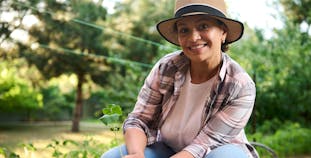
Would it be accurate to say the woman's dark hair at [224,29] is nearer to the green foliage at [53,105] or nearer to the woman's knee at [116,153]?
the woman's knee at [116,153]

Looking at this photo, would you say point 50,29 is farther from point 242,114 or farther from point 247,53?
point 242,114

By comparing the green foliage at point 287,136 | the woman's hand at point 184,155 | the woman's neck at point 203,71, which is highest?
the woman's neck at point 203,71

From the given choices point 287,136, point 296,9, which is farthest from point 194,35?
point 296,9

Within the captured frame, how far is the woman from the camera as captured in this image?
3.71ft

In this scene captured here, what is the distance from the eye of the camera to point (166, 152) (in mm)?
1261

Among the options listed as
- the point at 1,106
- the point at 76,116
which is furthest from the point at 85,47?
the point at 76,116

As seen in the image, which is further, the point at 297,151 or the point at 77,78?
the point at 77,78

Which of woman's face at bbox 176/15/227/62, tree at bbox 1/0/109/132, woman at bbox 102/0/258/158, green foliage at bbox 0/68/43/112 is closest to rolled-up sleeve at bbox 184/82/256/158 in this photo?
woman at bbox 102/0/258/158

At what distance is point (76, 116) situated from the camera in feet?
53.8

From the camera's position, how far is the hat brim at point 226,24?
1154mm

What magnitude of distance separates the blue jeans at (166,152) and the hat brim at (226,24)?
0.31 m

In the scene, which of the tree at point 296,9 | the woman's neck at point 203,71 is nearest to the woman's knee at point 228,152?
the woman's neck at point 203,71

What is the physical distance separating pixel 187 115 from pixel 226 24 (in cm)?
27

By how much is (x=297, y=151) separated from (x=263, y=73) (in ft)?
3.42
